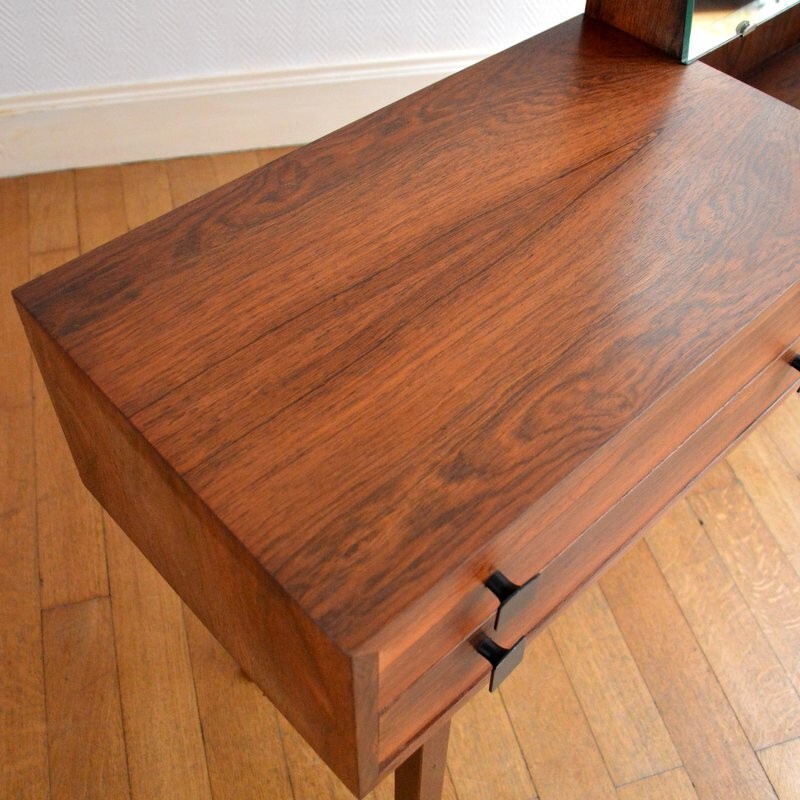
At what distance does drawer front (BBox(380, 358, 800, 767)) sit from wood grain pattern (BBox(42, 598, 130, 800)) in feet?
2.13

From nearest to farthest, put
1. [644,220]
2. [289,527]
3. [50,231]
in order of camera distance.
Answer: [289,527] < [644,220] < [50,231]

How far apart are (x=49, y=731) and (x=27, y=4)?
1341 millimetres

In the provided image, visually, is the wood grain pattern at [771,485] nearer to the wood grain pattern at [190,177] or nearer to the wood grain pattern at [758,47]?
the wood grain pattern at [758,47]

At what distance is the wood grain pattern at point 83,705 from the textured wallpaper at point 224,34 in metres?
1.13

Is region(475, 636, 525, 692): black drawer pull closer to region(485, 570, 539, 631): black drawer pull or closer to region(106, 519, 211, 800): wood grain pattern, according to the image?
region(485, 570, 539, 631): black drawer pull

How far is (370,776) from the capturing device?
2.88ft

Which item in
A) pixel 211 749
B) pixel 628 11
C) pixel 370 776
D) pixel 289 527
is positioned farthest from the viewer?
pixel 211 749

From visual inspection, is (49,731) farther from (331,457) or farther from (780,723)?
(780,723)

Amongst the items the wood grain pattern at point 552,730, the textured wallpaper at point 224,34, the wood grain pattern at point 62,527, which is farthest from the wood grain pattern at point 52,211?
the wood grain pattern at point 552,730

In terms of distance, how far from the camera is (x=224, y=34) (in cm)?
211

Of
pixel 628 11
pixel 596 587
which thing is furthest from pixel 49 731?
pixel 628 11

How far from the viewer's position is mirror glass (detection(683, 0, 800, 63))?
1186 mm

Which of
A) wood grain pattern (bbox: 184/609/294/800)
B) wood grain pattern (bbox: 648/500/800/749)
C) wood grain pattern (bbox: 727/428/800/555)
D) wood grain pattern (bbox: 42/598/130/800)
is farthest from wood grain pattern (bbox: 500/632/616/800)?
wood grain pattern (bbox: 42/598/130/800)

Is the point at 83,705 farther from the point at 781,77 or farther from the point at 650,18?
the point at 781,77
